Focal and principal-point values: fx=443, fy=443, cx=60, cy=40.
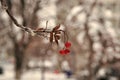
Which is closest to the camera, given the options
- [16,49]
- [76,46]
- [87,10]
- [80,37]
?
[87,10]

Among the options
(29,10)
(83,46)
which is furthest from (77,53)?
(29,10)

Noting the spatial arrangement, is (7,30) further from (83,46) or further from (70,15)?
(83,46)

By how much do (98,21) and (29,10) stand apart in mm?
2896

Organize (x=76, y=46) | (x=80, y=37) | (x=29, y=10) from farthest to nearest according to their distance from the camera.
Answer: (x=76, y=46) < (x=80, y=37) < (x=29, y=10)

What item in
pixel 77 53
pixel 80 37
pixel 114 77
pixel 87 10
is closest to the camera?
pixel 87 10

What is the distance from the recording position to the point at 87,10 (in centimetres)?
1435

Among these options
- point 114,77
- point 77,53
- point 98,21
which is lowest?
point 114,77

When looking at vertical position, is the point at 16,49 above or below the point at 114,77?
above

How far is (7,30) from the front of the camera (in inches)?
595

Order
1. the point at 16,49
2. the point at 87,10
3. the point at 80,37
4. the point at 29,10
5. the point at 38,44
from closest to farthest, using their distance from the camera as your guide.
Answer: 1. the point at 29,10
2. the point at 87,10
3. the point at 16,49
4. the point at 80,37
5. the point at 38,44

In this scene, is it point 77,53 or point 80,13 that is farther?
point 77,53

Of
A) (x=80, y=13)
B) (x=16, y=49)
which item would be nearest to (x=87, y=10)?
(x=80, y=13)

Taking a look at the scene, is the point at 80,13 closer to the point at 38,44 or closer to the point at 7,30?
the point at 7,30

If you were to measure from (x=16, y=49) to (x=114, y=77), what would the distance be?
47.4 feet
